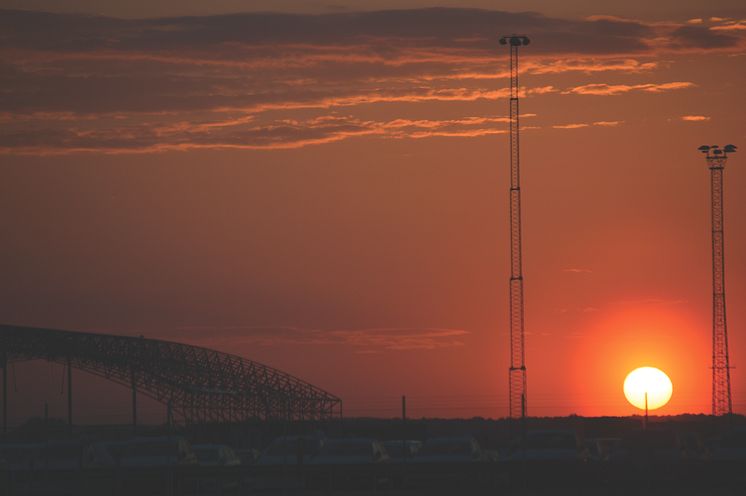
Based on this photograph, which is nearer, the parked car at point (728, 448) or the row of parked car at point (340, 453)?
the row of parked car at point (340, 453)

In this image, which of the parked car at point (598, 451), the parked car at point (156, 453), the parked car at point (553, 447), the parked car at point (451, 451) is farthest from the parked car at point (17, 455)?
the parked car at point (598, 451)

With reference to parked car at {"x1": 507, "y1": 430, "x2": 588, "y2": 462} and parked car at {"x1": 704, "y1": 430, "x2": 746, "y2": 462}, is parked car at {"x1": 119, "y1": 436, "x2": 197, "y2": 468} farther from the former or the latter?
parked car at {"x1": 704, "y1": 430, "x2": 746, "y2": 462}

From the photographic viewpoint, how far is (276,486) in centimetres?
3278

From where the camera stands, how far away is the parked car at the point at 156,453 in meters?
34.1

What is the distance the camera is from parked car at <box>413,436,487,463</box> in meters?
33.1

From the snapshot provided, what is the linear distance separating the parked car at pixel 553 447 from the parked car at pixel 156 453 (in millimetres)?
8702

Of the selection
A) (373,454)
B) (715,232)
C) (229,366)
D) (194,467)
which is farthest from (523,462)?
(229,366)

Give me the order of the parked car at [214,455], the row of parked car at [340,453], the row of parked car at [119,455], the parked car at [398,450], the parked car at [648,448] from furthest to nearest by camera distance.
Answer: the parked car at [398,450] → the parked car at [214,455] → the row of parked car at [119,455] → the row of parked car at [340,453] → the parked car at [648,448]

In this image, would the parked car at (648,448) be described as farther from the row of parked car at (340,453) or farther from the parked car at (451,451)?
the parked car at (451,451)

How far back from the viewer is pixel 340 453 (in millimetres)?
34500

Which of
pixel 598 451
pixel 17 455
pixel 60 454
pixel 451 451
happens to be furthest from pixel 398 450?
pixel 17 455

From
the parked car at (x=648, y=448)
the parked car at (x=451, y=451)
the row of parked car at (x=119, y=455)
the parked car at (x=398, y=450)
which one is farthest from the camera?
the parked car at (x=398, y=450)

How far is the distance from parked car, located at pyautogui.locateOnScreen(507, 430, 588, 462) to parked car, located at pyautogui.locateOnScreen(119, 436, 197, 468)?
8.70 meters

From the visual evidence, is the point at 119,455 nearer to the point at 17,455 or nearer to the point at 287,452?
the point at 287,452
